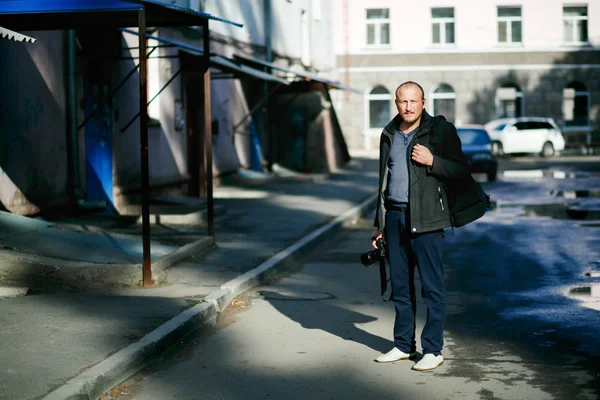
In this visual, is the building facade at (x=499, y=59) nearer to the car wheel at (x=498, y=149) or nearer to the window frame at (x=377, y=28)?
the window frame at (x=377, y=28)

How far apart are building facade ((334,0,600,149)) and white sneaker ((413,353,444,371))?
40846mm

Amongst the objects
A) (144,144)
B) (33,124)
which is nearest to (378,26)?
(33,124)

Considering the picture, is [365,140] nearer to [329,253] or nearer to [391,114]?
[391,114]

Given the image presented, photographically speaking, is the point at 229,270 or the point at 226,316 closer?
the point at 226,316

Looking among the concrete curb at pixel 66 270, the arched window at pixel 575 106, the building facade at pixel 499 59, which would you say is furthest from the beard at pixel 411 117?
the arched window at pixel 575 106

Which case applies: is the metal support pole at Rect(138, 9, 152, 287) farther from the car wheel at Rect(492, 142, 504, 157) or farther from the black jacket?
the car wheel at Rect(492, 142, 504, 157)

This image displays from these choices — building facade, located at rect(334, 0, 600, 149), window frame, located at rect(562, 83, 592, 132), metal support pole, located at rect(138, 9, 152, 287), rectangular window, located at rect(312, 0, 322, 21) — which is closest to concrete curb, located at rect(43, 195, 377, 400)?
metal support pole, located at rect(138, 9, 152, 287)

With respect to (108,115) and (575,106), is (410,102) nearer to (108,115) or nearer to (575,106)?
(108,115)

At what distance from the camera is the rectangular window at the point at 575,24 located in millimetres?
47375

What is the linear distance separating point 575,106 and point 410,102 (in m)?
43.2

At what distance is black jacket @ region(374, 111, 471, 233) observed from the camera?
21.4 feet

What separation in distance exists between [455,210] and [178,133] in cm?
1432

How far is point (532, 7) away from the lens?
155 ft

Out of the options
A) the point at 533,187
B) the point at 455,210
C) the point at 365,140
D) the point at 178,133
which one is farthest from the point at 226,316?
the point at 365,140
